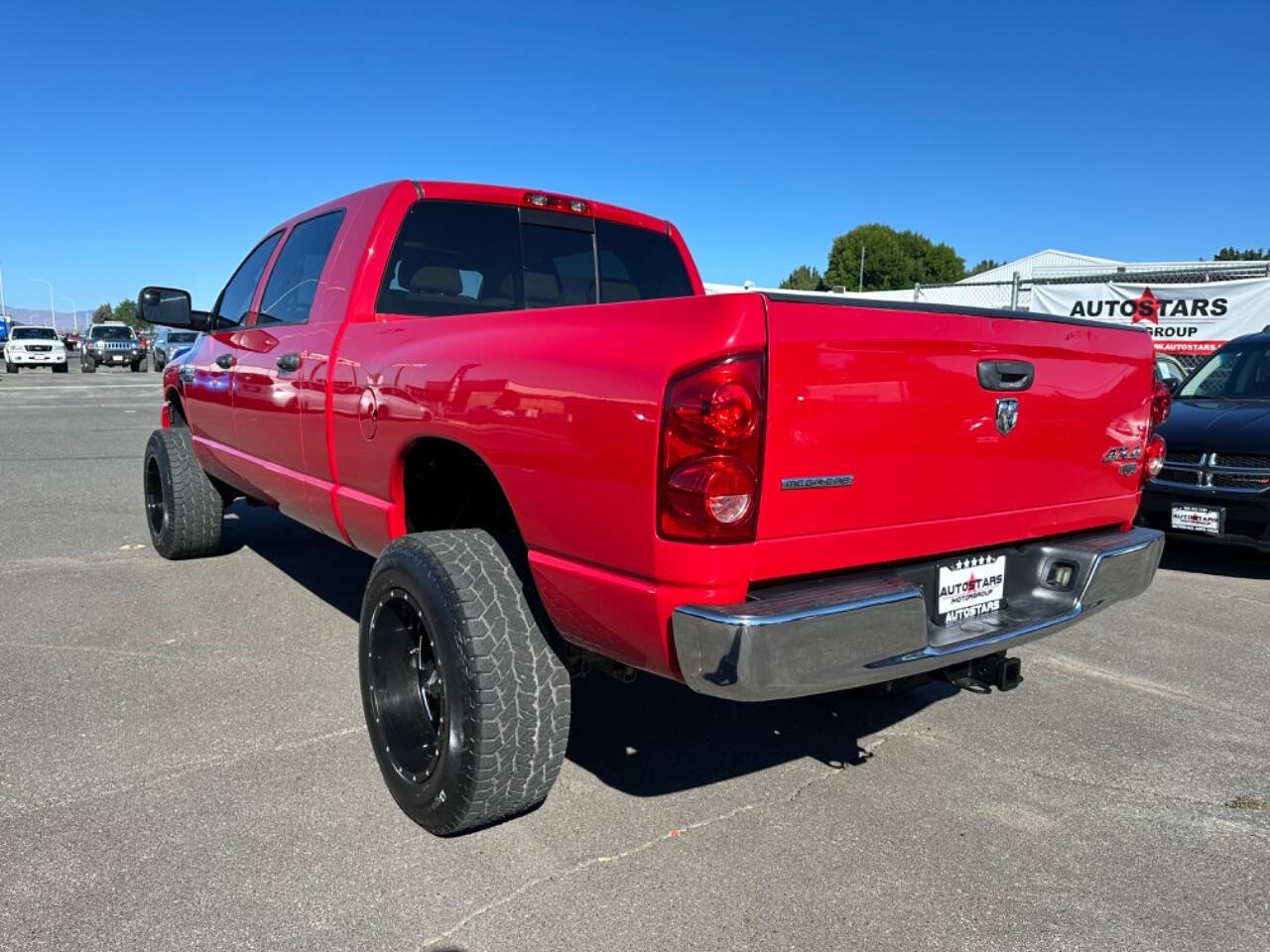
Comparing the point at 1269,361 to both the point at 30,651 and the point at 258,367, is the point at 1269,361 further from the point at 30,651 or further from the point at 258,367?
the point at 30,651

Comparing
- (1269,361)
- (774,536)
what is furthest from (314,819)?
(1269,361)

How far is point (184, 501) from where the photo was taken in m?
5.40

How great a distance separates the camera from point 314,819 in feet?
8.81

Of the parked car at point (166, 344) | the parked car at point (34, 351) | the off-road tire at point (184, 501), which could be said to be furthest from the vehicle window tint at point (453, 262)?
the parked car at point (34, 351)

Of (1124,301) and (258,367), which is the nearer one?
(258,367)

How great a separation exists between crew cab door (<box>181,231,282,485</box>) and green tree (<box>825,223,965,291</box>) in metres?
73.3

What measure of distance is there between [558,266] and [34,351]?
35.3m

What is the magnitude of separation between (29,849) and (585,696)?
188 centimetres

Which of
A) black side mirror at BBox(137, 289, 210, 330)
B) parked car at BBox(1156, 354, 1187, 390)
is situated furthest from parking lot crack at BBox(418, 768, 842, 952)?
parked car at BBox(1156, 354, 1187, 390)

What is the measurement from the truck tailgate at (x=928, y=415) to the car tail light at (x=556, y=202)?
6.93ft

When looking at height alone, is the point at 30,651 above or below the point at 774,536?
below

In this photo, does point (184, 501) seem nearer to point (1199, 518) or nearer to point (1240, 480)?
point (1199, 518)

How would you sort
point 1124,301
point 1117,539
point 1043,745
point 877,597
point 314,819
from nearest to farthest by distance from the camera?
1. point 877,597
2. point 314,819
3. point 1117,539
4. point 1043,745
5. point 1124,301

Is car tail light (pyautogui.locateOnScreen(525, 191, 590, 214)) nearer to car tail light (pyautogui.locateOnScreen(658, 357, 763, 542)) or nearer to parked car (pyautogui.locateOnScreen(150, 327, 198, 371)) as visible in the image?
car tail light (pyautogui.locateOnScreen(658, 357, 763, 542))
